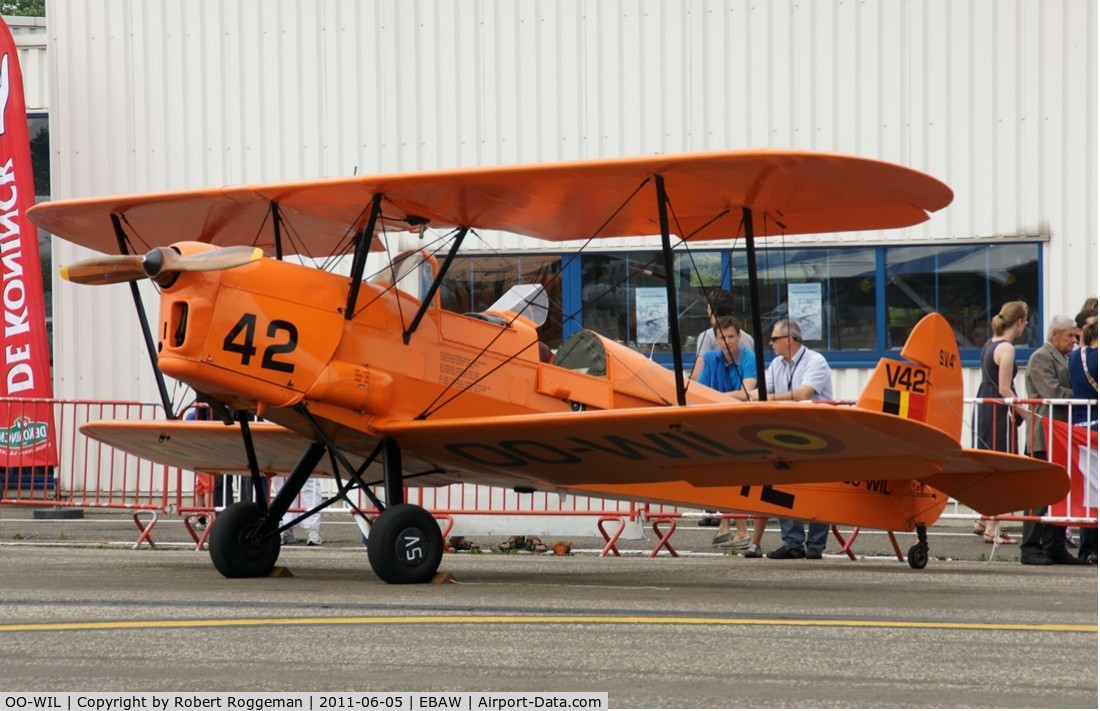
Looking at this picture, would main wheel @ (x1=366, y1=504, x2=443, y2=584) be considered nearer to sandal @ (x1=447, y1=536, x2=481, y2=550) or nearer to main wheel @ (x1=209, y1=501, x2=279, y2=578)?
main wheel @ (x1=209, y1=501, x2=279, y2=578)

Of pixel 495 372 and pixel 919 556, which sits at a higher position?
pixel 495 372

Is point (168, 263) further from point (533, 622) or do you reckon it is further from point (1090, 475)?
point (1090, 475)

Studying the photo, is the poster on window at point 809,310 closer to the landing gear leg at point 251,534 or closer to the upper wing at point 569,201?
the upper wing at point 569,201

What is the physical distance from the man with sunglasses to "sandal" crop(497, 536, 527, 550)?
6.73 feet

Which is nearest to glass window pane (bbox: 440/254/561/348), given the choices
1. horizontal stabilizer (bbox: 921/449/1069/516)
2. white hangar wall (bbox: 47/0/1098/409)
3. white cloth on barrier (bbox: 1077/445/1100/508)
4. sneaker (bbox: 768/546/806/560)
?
white hangar wall (bbox: 47/0/1098/409)

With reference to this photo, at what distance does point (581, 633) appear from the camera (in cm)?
604

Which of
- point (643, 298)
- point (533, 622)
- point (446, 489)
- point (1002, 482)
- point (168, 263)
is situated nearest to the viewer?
point (533, 622)

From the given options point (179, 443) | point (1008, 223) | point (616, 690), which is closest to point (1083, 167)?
point (1008, 223)

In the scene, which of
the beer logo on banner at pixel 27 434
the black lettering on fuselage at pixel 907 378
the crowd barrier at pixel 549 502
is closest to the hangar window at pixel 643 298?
the crowd barrier at pixel 549 502

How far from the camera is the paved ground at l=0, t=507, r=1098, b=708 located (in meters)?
4.84

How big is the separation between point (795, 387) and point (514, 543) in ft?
9.04

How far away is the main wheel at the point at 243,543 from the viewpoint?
347 inches

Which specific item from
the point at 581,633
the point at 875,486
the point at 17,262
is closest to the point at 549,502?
the point at 875,486

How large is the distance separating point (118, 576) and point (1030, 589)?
5460 mm
